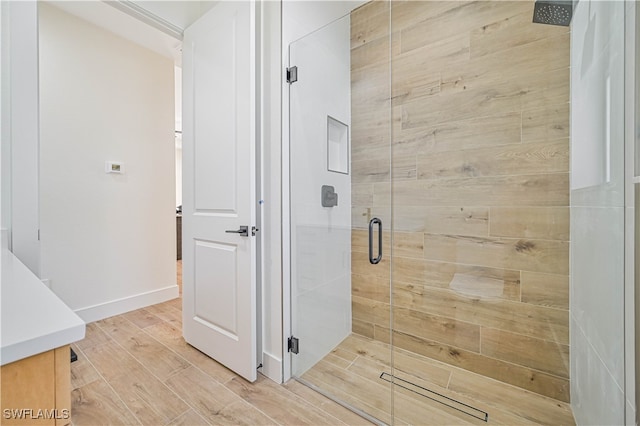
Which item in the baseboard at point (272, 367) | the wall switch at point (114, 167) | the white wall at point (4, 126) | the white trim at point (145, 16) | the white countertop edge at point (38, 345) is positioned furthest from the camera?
the wall switch at point (114, 167)

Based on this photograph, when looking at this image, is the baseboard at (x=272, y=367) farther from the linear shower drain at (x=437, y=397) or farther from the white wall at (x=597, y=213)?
the white wall at (x=597, y=213)

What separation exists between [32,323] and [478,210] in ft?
6.51

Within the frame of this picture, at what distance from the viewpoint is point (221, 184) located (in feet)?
5.89

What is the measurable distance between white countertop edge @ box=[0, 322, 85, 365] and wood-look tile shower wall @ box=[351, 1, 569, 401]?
1.65m

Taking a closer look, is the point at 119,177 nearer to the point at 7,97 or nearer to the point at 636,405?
the point at 7,97

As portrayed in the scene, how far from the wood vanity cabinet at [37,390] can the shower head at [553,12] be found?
84.8 inches

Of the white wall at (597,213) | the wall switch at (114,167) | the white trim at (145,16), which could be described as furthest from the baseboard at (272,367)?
the white trim at (145,16)

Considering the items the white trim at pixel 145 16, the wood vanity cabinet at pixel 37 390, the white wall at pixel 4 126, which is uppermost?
the white trim at pixel 145 16

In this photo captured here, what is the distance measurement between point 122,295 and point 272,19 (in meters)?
2.66

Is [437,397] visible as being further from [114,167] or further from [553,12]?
[114,167]

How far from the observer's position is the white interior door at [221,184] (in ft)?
5.37

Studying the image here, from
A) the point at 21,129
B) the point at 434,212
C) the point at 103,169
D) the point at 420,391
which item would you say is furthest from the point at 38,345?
the point at 103,169

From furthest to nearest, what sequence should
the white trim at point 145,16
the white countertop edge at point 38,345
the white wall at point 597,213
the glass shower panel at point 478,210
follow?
the white trim at point 145,16
the glass shower panel at point 478,210
the white wall at point 597,213
the white countertop edge at point 38,345

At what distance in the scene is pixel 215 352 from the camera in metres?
1.85
